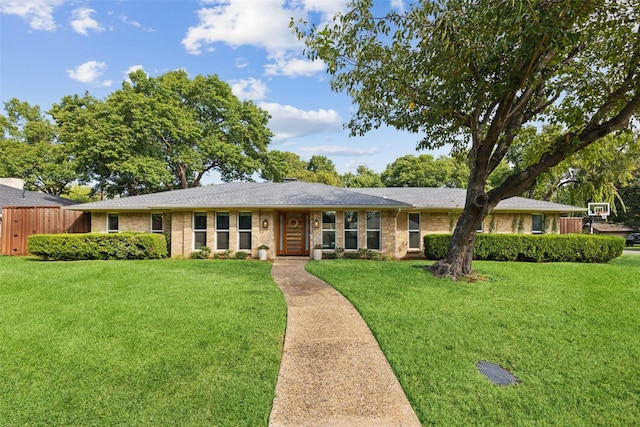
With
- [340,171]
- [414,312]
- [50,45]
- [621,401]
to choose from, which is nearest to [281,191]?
[50,45]

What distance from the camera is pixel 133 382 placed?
347 centimetres

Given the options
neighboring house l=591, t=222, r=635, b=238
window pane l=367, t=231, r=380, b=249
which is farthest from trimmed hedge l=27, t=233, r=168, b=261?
neighboring house l=591, t=222, r=635, b=238

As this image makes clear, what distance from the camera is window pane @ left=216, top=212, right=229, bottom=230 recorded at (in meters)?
13.6

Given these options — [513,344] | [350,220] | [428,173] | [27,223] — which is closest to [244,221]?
[350,220]

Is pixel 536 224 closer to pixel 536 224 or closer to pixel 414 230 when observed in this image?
pixel 536 224

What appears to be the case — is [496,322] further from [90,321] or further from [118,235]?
[118,235]

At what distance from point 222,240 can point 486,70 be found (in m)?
11.2

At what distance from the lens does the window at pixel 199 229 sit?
1363cm

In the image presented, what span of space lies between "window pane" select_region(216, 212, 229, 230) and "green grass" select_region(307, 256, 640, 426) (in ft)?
22.6

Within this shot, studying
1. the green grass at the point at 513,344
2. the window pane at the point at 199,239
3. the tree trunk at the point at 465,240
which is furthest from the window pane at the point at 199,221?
the tree trunk at the point at 465,240

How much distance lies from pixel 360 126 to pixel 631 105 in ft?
19.9

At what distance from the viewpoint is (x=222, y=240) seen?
13578mm

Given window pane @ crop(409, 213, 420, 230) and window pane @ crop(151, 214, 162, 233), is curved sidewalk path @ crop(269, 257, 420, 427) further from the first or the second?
window pane @ crop(151, 214, 162, 233)

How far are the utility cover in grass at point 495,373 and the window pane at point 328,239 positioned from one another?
32.2 ft
